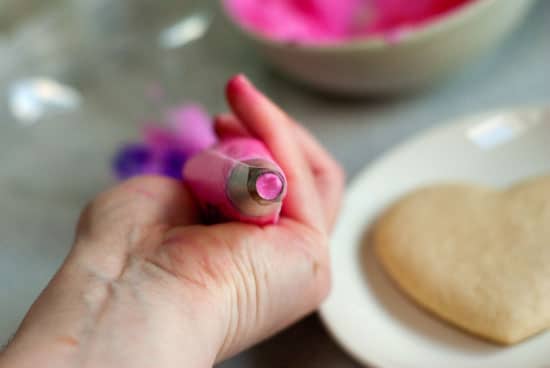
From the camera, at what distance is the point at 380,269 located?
48 centimetres

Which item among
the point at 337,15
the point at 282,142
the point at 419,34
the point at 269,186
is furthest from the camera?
the point at 337,15

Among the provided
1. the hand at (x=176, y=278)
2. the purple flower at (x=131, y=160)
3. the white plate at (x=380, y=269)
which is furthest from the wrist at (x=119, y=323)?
the purple flower at (x=131, y=160)

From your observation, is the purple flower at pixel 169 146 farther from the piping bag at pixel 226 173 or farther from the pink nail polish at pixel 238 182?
the pink nail polish at pixel 238 182

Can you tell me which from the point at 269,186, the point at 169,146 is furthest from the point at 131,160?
the point at 269,186

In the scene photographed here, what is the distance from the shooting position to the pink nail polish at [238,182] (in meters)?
0.31

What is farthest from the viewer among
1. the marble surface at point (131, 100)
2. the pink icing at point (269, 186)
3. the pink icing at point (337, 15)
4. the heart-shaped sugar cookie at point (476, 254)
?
the pink icing at point (337, 15)

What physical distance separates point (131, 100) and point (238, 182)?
1.54 feet

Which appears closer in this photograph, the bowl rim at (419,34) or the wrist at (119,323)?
the wrist at (119,323)

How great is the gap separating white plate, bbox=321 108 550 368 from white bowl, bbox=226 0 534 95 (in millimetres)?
77

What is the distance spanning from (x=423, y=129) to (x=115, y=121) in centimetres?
34

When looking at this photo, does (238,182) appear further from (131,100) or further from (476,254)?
(131,100)

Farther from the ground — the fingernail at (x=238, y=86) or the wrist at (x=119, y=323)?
the fingernail at (x=238, y=86)

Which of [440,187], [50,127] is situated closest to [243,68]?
[50,127]

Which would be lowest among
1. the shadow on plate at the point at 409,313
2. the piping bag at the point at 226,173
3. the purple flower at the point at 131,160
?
the shadow on plate at the point at 409,313
